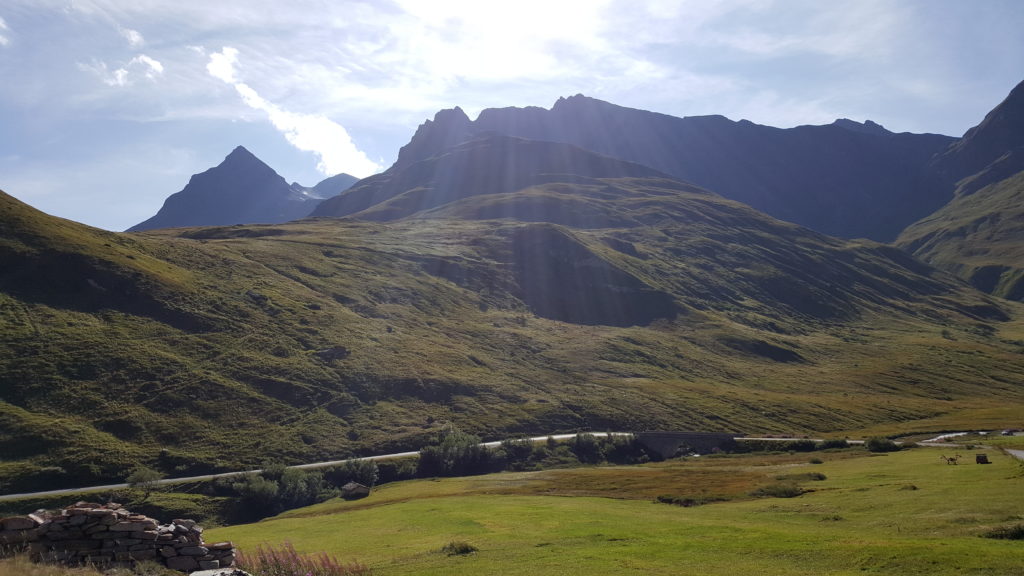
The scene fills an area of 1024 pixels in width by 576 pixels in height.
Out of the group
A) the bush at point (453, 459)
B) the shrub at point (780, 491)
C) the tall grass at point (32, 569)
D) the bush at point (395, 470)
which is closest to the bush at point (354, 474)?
the bush at point (395, 470)

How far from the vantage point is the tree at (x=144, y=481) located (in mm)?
91000

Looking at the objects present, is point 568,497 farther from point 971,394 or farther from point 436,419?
point 971,394

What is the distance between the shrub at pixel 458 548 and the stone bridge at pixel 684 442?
101418mm

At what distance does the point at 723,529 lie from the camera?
120ft

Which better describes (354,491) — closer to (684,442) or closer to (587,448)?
(587,448)

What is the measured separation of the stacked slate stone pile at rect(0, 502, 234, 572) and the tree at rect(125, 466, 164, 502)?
73.7m

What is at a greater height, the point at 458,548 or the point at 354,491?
the point at 458,548

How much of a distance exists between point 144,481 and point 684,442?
101854 millimetres

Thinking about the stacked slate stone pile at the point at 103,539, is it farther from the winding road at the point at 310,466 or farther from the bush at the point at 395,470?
the bush at the point at 395,470

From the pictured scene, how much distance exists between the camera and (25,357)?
118 m

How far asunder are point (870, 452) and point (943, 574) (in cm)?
8796

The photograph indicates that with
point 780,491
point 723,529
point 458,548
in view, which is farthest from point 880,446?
point 458,548

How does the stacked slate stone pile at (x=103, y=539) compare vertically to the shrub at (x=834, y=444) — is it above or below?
above

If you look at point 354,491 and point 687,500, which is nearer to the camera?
point 687,500
